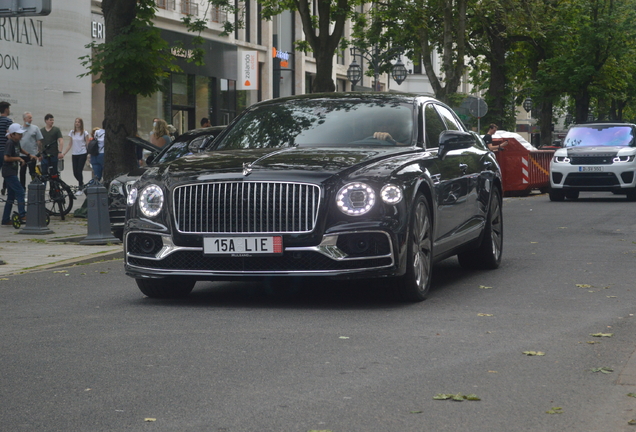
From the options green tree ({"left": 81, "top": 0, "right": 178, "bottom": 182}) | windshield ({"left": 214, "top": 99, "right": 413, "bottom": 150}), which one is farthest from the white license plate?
green tree ({"left": 81, "top": 0, "right": 178, "bottom": 182})

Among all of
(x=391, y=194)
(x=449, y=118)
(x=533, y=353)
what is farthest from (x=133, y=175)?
(x=533, y=353)

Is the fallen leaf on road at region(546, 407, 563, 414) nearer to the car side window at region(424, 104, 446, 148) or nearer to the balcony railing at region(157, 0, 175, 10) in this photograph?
the car side window at region(424, 104, 446, 148)

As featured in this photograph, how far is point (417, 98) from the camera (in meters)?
9.76

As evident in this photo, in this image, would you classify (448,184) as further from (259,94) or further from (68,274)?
(259,94)

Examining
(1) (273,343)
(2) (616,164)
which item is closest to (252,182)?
(1) (273,343)

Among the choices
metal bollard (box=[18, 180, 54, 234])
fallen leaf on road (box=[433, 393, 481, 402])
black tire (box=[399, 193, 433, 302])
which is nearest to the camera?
fallen leaf on road (box=[433, 393, 481, 402])

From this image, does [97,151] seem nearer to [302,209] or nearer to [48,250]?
[48,250]

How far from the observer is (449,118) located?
10.6 m

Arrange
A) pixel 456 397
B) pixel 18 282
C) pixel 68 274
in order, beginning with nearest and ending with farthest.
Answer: pixel 456 397
pixel 18 282
pixel 68 274

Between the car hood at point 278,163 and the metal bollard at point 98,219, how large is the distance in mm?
6336

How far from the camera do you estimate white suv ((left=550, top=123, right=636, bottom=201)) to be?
2552cm

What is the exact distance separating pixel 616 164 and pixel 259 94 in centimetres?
2462

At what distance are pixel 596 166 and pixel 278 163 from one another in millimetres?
18624

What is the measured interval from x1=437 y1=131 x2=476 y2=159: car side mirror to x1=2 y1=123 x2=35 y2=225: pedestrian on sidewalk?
10.1 meters
